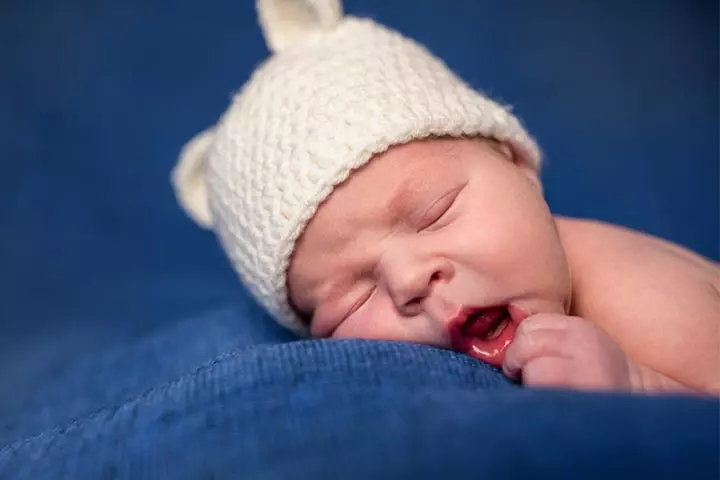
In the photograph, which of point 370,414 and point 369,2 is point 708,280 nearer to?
point 370,414

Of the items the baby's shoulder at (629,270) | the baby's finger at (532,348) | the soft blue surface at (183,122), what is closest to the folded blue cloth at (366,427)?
the baby's finger at (532,348)

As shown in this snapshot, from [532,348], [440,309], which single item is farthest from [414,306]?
[532,348]

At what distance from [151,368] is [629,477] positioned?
72 cm

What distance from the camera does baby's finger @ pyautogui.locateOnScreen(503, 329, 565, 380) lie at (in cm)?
70

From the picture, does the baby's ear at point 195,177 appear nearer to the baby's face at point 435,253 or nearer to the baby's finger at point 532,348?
the baby's face at point 435,253

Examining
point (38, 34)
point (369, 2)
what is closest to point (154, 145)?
point (38, 34)

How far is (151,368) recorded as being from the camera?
107 cm

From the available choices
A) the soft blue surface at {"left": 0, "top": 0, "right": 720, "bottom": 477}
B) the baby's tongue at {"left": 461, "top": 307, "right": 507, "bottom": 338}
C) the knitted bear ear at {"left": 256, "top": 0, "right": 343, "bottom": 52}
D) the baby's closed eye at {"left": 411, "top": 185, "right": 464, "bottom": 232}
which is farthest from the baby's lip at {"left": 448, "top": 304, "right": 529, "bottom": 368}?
the soft blue surface at {"left": 0, "top": 0, "right": 720, "bottom": 477}

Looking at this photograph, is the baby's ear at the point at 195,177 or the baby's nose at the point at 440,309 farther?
the baby's ear at the point at 195,177

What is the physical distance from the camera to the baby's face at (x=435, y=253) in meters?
0.81

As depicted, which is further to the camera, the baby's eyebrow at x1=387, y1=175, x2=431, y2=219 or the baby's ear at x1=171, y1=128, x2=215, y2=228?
the baby's ear at x1=171, y1=128, x2=215, y2=228

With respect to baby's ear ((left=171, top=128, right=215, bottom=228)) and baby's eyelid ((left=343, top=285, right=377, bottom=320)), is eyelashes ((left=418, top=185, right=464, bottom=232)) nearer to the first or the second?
baby's eyelid ((left=343, top=285, right=377, bottom=320))

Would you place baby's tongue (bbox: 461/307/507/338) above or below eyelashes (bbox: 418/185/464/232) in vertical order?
below

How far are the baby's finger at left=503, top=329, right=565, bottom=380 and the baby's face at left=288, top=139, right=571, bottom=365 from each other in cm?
9
